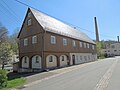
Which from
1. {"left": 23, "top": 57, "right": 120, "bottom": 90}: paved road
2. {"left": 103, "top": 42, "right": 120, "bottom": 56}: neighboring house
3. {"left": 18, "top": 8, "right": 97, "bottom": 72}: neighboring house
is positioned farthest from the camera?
{"left": 103, "top": 42, "right": 120, "bottom": 56}: neighboring house

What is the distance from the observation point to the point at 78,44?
121 feet

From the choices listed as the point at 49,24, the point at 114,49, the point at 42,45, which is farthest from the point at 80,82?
the point at 114,49

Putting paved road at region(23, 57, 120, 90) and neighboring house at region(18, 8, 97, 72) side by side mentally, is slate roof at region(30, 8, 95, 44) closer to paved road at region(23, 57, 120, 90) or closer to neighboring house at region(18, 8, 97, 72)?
neighboring house at region(18, 8, 97, 72)

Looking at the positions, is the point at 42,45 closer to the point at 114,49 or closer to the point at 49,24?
Result: the point at 49,24

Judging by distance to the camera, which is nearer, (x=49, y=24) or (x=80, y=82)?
(x=80, y=82)

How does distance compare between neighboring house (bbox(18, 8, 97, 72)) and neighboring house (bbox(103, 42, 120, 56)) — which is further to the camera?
neighboring house (bbox(103, 42, 120, 56))

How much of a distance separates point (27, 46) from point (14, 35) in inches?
1316

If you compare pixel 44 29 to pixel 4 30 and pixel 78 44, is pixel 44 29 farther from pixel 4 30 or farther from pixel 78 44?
pixel 4 30

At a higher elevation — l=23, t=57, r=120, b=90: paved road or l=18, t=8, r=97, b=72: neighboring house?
l=18, t=8, r=97, b=72: neighboring house

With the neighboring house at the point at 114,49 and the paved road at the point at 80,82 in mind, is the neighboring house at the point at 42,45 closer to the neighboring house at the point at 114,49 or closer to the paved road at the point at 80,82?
the paved road at the point at 80,82

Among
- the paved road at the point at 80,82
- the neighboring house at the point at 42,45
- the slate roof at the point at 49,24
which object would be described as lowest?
the paved road at the point at 80,82

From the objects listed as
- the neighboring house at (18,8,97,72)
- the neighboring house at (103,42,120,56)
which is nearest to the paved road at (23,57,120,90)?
the neighboring house at (18,8,97,72)

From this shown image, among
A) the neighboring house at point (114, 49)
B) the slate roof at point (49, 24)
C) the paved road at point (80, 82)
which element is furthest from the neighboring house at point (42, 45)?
the neighboring house at point (114, 49)

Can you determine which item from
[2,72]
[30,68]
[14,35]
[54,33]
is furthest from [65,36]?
[14,35]
